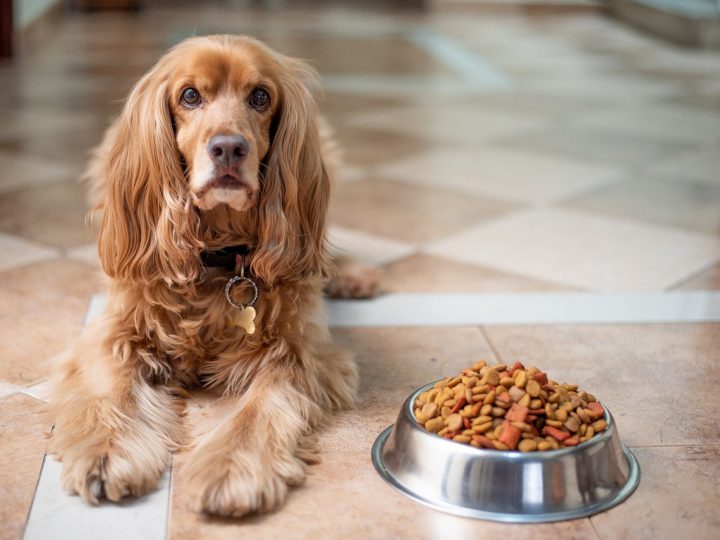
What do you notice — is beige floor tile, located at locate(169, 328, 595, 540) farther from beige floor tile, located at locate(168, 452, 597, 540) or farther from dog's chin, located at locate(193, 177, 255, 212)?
dog's chin, located at locate(193, 177, 255, 212)

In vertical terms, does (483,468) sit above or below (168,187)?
below

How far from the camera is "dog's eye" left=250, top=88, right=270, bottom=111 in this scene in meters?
2.77

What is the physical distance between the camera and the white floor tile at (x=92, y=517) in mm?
2205

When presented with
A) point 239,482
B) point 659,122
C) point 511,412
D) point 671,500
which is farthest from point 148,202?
point 659,122

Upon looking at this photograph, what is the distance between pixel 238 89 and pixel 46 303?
1474mm

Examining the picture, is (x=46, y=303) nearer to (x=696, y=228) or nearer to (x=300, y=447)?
(x=300, y=447)

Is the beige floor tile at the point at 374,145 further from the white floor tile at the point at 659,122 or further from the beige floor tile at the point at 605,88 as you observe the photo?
the beige floor tile at the point at 605,88

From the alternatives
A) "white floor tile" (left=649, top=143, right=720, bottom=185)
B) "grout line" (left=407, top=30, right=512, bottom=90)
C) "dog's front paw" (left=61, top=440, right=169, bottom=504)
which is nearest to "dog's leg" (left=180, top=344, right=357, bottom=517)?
"dog's front paw" (left=61, top=440, right=169, bottom=504)

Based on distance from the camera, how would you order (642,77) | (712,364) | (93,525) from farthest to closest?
(642,77) < (712,364) < (93,525)

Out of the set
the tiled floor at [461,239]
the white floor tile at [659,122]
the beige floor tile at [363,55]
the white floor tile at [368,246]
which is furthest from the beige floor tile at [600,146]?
the beige floor tile at [363,55]

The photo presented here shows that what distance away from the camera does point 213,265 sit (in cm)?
291

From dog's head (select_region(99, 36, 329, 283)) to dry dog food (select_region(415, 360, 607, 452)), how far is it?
664mm

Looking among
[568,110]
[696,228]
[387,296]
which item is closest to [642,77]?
[568,110]

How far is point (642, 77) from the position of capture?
34.0 feet
